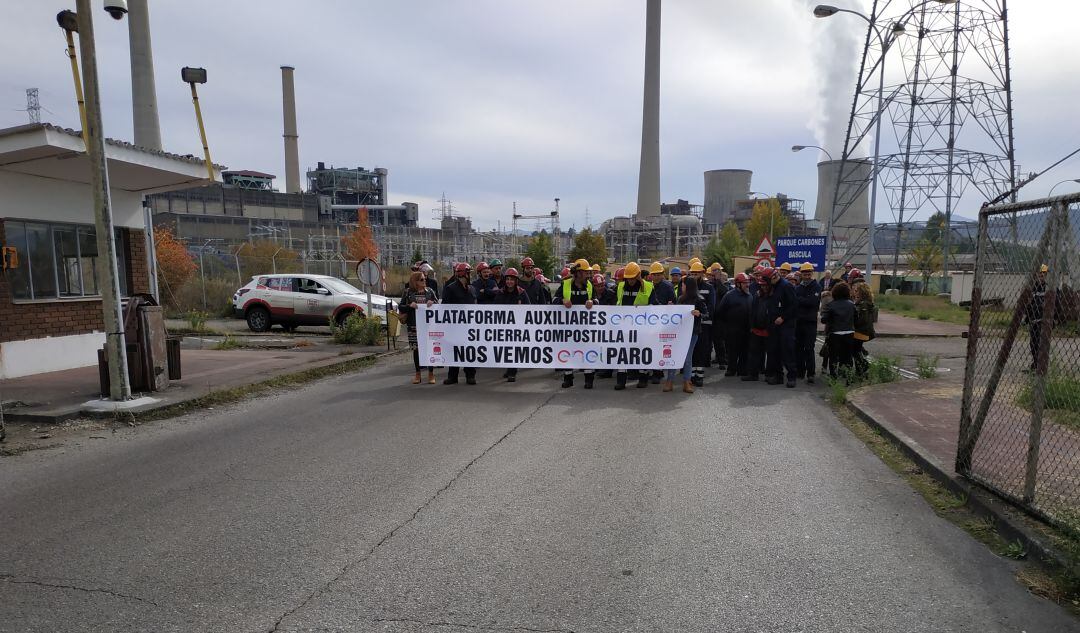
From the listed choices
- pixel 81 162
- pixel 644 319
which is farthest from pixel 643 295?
pixel 81 162

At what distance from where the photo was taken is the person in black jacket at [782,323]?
10.0m

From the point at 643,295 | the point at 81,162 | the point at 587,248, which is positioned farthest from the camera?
the point at 587,248

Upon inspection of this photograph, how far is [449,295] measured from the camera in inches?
415

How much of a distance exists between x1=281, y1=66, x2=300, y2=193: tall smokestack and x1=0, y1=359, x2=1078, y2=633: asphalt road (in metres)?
84.2

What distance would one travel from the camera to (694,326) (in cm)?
978

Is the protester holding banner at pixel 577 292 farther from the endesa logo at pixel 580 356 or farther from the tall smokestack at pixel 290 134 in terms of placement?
the tall smokestack at pixel 290 134

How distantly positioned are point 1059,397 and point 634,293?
17.6 feet

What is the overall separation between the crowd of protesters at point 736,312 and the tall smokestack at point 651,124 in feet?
241

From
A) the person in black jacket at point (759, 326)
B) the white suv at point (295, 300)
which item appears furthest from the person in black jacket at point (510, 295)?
the white suv at point (295, 300)

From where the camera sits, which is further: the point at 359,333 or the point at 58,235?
the point at 359,333

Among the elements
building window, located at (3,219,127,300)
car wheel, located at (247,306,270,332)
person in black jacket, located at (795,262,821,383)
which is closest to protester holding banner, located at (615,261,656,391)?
person in black jacket, located at (795,262,821,383)

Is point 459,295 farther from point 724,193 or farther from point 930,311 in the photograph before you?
point 724,193

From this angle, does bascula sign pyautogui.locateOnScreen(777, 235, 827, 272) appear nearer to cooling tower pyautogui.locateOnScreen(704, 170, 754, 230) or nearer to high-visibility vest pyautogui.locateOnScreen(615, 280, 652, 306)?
high-visibility vest pyautogui.locateOnScreen(615, 280, 652, 306)

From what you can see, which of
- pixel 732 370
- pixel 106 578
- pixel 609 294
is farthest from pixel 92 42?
pixel 732 370
